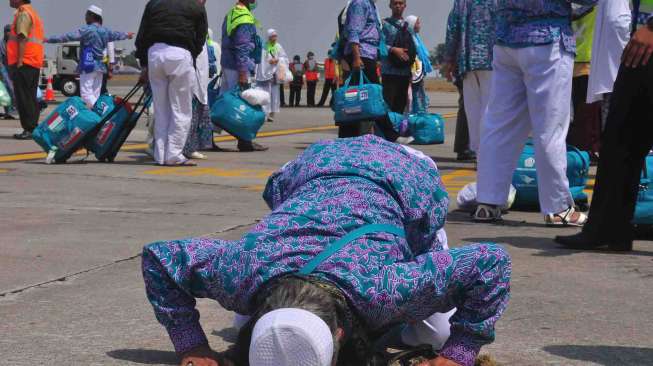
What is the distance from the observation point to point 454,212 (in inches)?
302

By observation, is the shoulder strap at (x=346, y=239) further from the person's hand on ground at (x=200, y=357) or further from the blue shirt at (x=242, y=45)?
the blue shirt at (x=242, y=45)

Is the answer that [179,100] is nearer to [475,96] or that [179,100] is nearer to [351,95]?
[351,95]

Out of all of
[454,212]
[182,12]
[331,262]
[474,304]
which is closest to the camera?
[331,262]

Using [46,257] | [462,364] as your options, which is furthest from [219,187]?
[462,364]

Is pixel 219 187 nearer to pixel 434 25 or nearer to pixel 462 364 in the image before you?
pixel 462 364

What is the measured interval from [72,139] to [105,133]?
0.34 m

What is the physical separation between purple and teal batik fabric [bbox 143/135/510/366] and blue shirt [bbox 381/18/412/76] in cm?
865

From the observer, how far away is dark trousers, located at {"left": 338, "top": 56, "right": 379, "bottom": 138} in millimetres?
11055

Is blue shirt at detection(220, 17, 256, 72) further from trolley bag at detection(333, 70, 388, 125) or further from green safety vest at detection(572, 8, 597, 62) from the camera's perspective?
green safety vest at detection(572, 8, 597, 62)

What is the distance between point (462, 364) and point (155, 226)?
140 inches

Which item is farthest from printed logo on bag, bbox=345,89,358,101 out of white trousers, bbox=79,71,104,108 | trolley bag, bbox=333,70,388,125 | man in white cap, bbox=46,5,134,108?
white trousers, bbox=79,71,104,108

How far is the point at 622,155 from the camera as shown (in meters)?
5.70

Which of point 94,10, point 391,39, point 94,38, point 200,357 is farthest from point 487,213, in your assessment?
point 94,10

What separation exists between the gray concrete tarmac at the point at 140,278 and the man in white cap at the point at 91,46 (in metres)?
6.98
